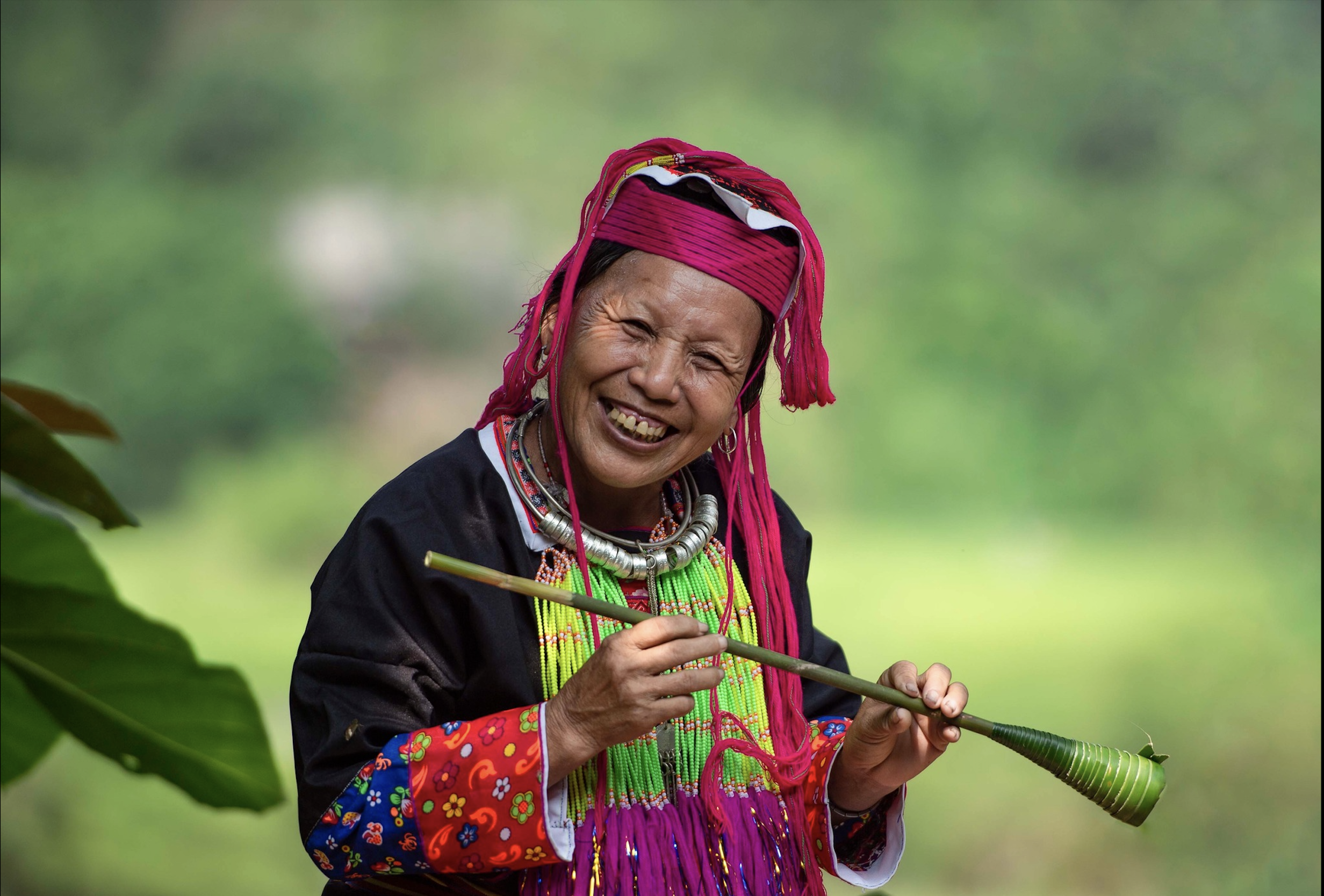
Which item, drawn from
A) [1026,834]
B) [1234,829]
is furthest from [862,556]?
[1234,829]

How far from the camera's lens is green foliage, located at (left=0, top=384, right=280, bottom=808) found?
47 centimetres

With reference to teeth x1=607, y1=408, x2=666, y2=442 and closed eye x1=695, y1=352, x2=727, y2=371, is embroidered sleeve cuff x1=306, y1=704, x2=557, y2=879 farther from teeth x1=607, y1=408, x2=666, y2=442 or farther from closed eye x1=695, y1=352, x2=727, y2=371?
closed eye x1=695, y1=352, x2=727, y2=371

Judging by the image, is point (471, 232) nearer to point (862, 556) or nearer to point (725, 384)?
point (862, 556)

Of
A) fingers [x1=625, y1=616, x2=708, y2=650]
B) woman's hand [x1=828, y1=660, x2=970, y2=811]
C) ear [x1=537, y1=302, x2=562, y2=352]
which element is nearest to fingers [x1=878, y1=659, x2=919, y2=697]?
woman's hand [x1=828, y1=660, x2=970, y2=811]

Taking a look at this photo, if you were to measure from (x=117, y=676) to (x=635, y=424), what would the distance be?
38.8 inches

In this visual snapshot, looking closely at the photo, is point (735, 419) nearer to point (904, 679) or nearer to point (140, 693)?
point (904, 679)

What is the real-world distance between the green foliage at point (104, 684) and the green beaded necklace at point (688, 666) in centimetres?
93

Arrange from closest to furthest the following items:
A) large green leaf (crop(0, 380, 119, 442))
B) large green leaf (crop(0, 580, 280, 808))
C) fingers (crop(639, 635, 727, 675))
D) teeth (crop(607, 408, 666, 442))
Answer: large green leaf (crop(0, 580, 280, 808)) < large green leaf (crop(0, 380, 119, 442)) < fingers (crop(639, 635, 727, 675)) < teeth (crop(607, 408, 666, 442))

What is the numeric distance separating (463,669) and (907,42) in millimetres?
3016

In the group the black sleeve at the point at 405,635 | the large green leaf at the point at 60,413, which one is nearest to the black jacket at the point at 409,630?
the black sleeve at the point at 405,635

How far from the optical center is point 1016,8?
150 inches

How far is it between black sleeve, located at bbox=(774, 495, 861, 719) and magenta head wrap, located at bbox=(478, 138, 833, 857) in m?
0.06

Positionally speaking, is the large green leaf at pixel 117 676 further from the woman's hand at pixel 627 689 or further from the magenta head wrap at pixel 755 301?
the magenta head wrap at pixel 755 301

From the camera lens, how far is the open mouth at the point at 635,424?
1438mm
